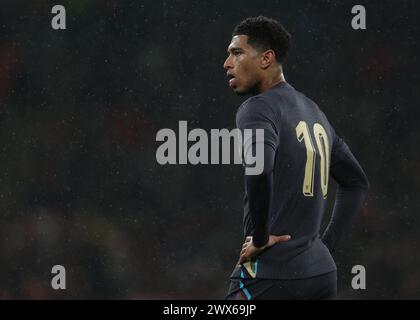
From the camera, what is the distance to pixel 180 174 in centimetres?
708

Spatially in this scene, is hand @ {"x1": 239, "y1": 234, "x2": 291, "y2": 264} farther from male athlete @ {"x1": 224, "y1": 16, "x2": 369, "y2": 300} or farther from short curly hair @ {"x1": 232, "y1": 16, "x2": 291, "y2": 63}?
short curly hair @ {"x1": 232, "y1": 16, "x2": 291, "y2": 63}

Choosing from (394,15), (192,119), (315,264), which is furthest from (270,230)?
(394,15)

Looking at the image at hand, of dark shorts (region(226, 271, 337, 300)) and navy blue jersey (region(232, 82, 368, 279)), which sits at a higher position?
navy blue jersey (region(232, 82, 368, 279))

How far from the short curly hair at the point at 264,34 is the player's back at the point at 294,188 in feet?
0.64

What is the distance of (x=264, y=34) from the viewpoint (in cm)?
322

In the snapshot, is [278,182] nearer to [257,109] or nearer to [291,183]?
[291,183]

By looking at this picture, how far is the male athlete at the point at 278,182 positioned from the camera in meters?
2.94

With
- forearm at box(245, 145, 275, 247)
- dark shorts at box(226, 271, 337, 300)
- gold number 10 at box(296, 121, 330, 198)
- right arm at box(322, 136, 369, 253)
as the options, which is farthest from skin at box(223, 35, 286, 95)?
dark shorts at box(226, 271, 337, 300)

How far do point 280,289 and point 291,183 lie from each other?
1.35ft

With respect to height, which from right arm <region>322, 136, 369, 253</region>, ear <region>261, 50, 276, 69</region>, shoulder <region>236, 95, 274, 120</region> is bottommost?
right arm <region>322, 136, 369, 253</region>

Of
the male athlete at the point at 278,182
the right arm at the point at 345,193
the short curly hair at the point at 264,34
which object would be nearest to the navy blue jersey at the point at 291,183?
the male athlete at the point at 278,182

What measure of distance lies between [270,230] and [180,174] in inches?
161

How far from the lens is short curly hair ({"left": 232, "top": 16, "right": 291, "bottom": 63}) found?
10.5 feet

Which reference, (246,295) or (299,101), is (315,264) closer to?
(246,295)
